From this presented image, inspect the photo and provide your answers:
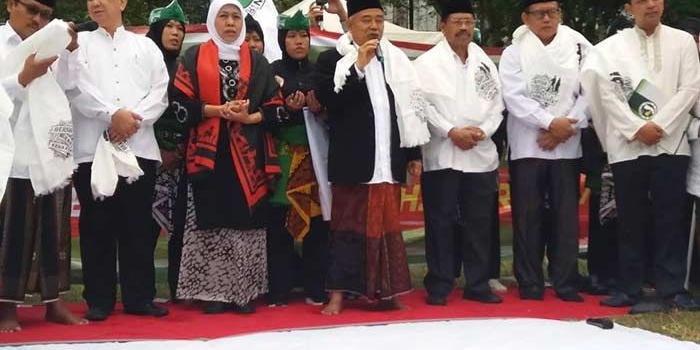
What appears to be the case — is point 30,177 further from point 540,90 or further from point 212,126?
point 540,90

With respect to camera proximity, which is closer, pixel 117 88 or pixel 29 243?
pixel 29 243

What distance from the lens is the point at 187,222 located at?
6148 mm

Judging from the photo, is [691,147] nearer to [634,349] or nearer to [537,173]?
[537,173]

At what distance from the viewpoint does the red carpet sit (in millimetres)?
5359

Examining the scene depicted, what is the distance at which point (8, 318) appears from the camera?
549cm

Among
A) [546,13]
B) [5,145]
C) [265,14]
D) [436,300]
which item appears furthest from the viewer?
[265,14]

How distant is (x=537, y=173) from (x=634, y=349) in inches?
71.1

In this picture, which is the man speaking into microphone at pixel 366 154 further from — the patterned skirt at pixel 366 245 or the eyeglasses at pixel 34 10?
the eyeglasses at pixel 34 10

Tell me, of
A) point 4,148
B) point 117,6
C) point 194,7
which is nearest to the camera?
point 4,148

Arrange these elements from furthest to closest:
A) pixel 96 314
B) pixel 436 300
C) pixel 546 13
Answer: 1. pixel 546 13
2. pixel 436 300
3. pixel 96 314

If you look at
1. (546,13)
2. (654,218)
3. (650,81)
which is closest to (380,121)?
(546,13)

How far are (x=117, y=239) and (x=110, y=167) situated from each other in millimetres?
550

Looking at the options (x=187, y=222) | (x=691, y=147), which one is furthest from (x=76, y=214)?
(x=691, y=147)

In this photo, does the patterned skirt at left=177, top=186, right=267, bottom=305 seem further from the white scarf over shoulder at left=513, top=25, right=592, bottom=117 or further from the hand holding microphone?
the white scarf over shoulder at left=513, top=25, right=592, bottom=117
